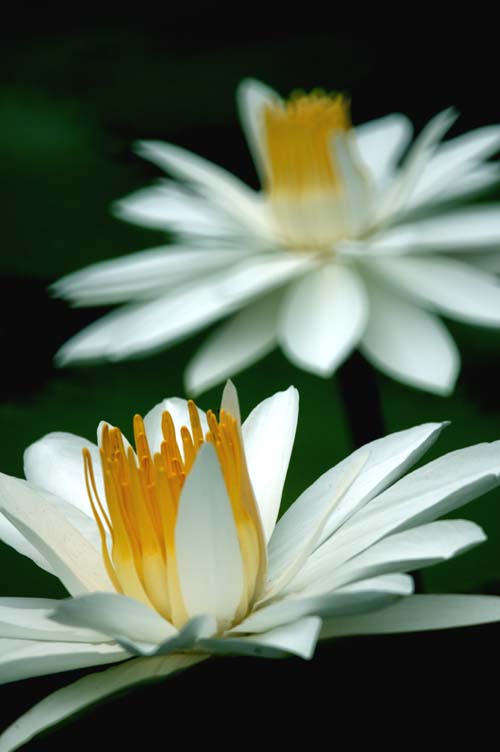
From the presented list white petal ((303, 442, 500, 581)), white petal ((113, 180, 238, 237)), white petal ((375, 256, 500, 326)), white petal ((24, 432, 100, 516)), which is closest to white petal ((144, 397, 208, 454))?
white petal ((24, 432, 100, 516))

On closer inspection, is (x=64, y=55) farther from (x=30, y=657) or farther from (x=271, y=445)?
(x=30, y=657)

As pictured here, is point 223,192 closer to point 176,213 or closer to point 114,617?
point 176,213

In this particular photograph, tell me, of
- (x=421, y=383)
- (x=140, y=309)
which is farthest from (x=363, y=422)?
(x=140, y=309)

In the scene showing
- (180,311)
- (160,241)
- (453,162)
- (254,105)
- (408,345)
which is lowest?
(408,345)

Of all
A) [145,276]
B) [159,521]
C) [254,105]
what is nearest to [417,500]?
[159,521]

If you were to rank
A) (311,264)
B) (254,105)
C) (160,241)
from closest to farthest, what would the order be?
(311,264)
(254,105)
(160,241)

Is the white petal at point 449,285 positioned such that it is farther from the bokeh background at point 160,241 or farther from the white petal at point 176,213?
the white petal at point 176,213

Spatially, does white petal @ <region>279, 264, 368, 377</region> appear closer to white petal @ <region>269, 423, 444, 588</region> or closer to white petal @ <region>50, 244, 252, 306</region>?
white petal @ <region>50, 244, 252, 306</region>
